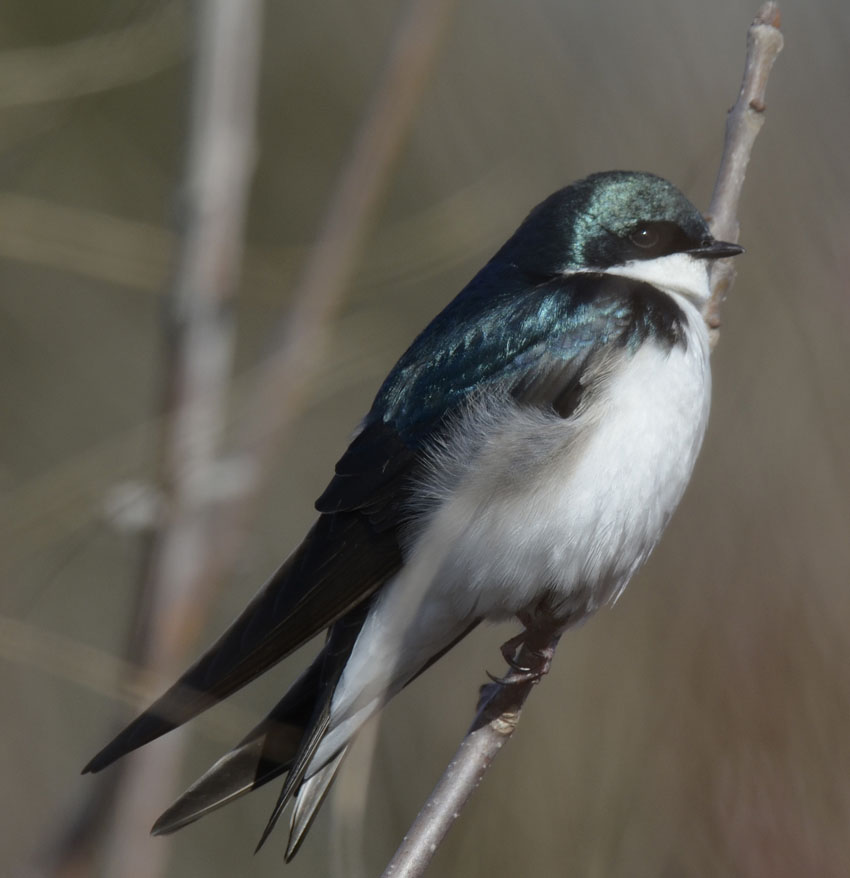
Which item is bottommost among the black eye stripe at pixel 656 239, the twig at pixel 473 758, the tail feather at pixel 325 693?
the twig at pixel 473 758

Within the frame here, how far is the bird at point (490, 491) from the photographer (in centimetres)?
183

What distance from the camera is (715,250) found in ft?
6.59

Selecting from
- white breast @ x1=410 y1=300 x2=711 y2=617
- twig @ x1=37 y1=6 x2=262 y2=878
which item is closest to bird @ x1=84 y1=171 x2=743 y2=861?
white breast @ x1=410 y1=300 x2=711 y2=617

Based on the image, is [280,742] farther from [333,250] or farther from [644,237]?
[644,237]

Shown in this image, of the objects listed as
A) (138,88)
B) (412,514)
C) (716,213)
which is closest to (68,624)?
(138,88)

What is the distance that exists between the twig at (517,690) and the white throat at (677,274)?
0.20 feet

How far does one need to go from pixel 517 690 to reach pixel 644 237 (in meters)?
0.79

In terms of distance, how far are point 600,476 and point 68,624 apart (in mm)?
2362

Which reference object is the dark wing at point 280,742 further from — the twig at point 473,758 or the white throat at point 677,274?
the white throat at point 677,274

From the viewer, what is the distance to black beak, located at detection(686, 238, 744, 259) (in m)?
1.98

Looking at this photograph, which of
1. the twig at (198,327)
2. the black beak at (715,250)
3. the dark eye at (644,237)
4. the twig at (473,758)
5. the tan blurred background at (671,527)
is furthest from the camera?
the dark eye at (644,237)

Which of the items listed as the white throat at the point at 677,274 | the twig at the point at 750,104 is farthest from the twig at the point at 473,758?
the twig at the point at 750,104

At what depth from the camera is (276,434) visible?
183cm

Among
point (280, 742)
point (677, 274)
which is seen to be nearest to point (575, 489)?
point (677, 274)
